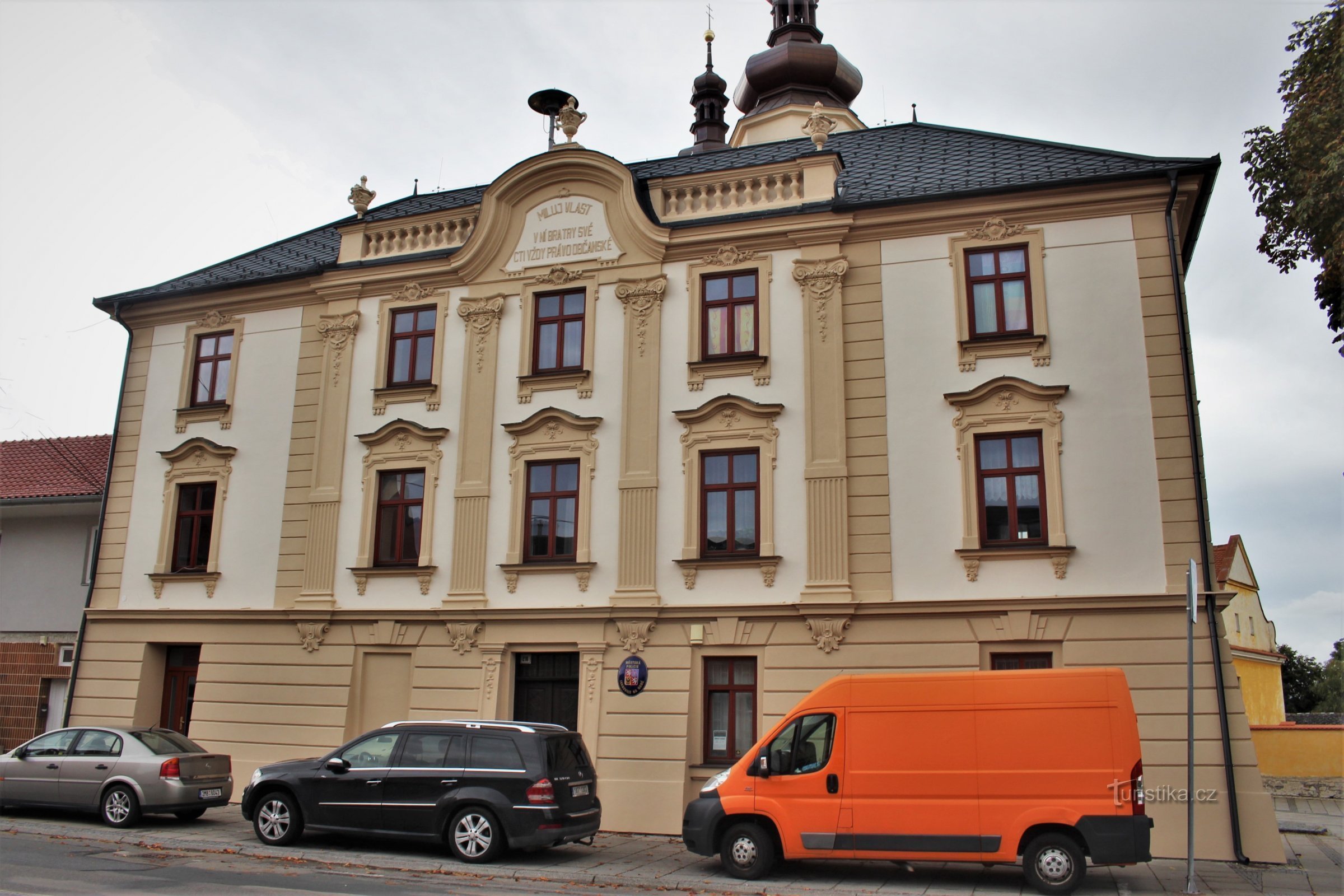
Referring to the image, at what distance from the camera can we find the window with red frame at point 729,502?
657 inches

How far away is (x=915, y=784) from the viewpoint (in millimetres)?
11656

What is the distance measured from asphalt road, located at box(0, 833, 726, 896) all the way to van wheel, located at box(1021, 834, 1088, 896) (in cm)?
398

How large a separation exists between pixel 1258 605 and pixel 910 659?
3446cm

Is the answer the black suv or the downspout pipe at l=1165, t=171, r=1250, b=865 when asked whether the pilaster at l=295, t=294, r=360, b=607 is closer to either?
the black suv

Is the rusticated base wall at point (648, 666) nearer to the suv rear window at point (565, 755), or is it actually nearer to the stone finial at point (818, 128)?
the suv rear window at point (565, 755)

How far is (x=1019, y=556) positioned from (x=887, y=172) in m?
7.50

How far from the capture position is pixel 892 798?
11.7m

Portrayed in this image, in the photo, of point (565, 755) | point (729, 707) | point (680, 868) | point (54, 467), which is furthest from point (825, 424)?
point (54, 467)

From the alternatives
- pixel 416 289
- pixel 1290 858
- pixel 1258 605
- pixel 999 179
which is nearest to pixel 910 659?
pixel 1290 858

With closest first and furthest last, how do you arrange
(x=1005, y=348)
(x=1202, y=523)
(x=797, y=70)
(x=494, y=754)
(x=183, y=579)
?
(x=494, y=754) < (x=1202, y=523) < (x=1005, y=348) < (x=183, y=579) < (x=797, y=70)

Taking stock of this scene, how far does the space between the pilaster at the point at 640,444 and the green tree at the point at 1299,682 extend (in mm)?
58379

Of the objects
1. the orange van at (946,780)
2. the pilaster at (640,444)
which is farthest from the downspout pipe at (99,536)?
the orange van at (946,780)

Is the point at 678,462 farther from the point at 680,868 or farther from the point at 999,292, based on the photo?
the point at 680,868

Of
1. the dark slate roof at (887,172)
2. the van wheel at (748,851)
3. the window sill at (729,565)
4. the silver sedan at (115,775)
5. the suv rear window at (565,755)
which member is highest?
the dark slate roof at (887,172)
